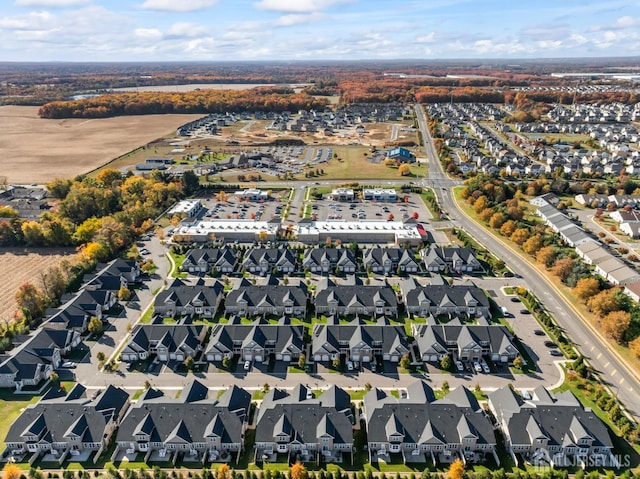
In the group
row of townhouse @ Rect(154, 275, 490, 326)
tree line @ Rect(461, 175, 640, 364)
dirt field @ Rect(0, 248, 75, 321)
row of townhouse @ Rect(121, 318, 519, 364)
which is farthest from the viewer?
dirt field @ Rect(0, 248, 75, 321)

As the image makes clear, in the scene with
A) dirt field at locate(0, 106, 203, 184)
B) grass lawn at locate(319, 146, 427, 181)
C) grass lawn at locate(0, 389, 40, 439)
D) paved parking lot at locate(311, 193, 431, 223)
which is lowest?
grass lawn at locate(0, 389, 40, 439)

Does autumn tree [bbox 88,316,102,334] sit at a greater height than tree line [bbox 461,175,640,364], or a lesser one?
lesser

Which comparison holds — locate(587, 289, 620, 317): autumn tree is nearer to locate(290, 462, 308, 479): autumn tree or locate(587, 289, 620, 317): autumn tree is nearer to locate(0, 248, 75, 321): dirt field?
locate(290, 462, 308, 479): autumn tree

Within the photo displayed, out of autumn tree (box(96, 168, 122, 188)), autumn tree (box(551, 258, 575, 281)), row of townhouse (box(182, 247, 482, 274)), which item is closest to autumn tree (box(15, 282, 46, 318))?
row of townhouse (box(182, 247, 482, 274))

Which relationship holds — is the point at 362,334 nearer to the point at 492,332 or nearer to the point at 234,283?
the point at 492,332

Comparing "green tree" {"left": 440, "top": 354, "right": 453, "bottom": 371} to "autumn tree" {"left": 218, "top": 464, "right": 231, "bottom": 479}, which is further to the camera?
"green tree" {"left": 440, "top": 354, "right": 453, "bottom": 371}

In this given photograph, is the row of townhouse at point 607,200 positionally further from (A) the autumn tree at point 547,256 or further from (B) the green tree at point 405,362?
(B) the green tree at point 405,362

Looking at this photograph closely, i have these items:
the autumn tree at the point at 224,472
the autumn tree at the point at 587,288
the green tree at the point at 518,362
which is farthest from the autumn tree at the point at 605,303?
the autumn tree at the point at 224,472
